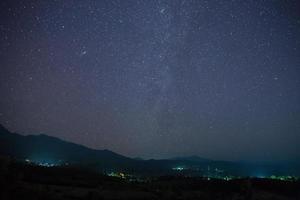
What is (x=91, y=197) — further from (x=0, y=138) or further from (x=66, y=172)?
(x=0, y=138)

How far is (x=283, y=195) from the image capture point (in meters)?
67.5

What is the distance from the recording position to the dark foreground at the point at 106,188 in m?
29.9

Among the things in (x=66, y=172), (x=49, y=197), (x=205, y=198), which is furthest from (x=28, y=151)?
(x=49, y=197)

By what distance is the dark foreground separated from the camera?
2988cm

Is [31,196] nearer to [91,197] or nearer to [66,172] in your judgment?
[91,197]

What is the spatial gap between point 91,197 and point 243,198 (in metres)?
26.1

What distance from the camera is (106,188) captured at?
55.8 m

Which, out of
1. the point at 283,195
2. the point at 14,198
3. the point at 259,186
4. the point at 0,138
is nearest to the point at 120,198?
the point at 14,198

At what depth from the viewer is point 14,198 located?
24.7 m

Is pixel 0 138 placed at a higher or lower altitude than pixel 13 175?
higher

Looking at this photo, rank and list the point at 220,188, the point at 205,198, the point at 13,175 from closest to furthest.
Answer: the point at 13,175 < the point at 205,198 < the point at 220,188

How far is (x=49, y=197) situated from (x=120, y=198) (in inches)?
534

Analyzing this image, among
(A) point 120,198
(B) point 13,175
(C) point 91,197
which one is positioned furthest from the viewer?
(A) point 120,198

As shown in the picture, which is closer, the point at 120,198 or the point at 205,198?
the point at 120,198
